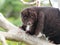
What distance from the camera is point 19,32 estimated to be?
104 inches

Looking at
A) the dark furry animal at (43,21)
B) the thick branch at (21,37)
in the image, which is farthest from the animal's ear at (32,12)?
the thick branch at (21,37)

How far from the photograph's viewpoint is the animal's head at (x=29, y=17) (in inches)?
106

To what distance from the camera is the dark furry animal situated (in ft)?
8.88

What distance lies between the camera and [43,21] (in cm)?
272

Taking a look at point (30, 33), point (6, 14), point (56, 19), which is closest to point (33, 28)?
point (30, 33)

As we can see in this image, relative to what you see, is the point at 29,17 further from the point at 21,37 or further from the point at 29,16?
the point at 21,37

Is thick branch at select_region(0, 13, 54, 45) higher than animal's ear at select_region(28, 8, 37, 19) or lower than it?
lower

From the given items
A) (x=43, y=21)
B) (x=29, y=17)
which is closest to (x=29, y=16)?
(x=29, y=17)

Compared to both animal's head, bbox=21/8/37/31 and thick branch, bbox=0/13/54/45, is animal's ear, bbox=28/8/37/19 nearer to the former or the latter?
animal's head, bbox=21/8/37/31

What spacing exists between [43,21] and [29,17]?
13 cm

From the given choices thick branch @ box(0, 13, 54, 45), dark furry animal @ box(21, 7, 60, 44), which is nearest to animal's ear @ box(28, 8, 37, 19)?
dark furry animal @ box(21, 7, 60, 44)

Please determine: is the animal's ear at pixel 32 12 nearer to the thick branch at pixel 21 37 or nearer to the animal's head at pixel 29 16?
the animal's head at pixel 29 16

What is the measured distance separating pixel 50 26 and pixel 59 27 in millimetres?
84

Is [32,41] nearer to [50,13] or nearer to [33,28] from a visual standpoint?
[33,28]
